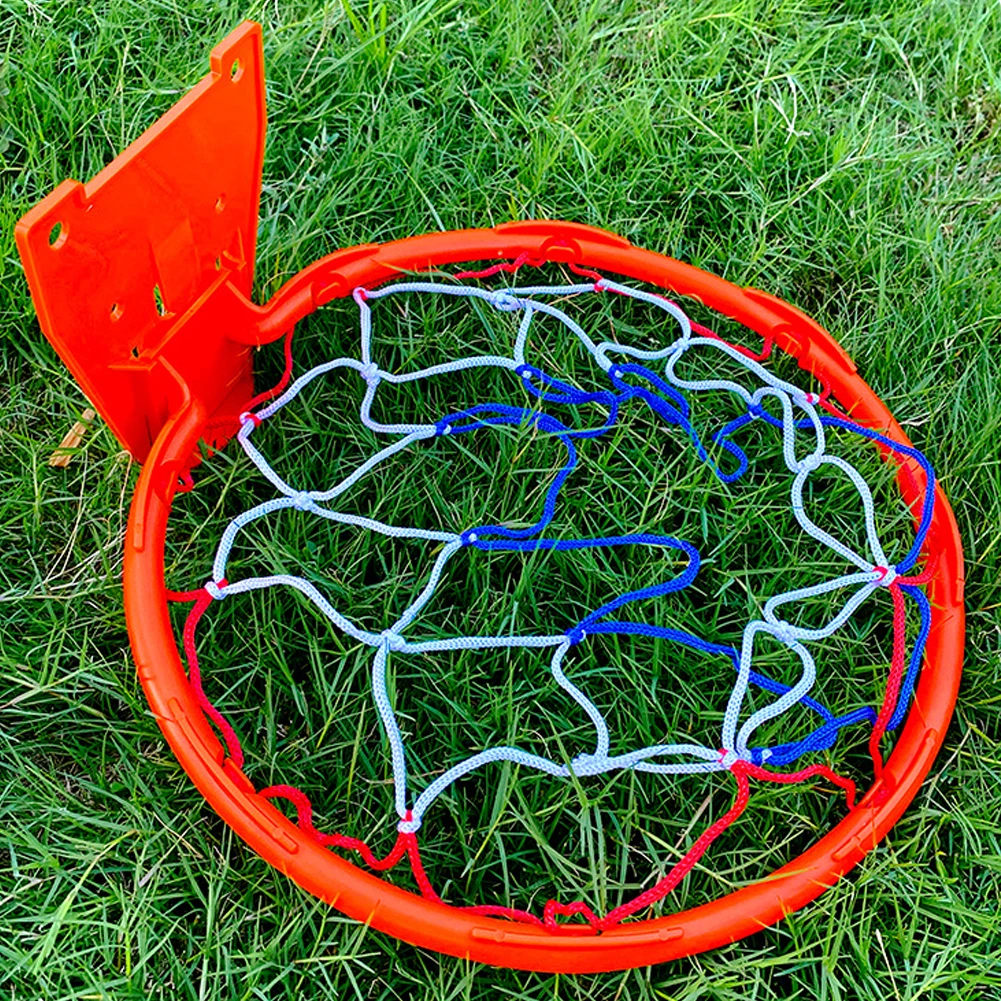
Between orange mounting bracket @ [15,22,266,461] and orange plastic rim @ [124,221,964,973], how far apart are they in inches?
2.4

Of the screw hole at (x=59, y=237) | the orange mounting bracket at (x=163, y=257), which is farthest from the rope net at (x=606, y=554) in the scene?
the screw hole at (x=59, y=237)

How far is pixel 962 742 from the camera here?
5.58 feet

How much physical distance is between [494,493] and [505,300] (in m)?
0.32

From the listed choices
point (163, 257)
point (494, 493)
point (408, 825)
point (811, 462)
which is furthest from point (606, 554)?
point (163, 257)

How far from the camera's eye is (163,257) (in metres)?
1.55

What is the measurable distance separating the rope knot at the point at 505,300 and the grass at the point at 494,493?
0.24 ft

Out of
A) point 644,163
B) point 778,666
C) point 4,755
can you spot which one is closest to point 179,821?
point 4,755

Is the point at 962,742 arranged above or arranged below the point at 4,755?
below

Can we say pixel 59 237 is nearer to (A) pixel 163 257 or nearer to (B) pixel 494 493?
(A) pixel 163 257

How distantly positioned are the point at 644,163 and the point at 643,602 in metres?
0.87

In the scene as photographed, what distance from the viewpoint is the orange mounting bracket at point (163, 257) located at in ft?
4.56

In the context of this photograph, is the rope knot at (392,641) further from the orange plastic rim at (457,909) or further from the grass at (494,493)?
the orange plastic rim at (457,909)

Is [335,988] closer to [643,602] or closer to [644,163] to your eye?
[643,602]

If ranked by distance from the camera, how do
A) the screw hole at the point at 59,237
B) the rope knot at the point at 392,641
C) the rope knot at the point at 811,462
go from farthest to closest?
the rope knot at the point at 811,462, the rope knot at the point at 392,641, the screw hole at the point at 59,237
